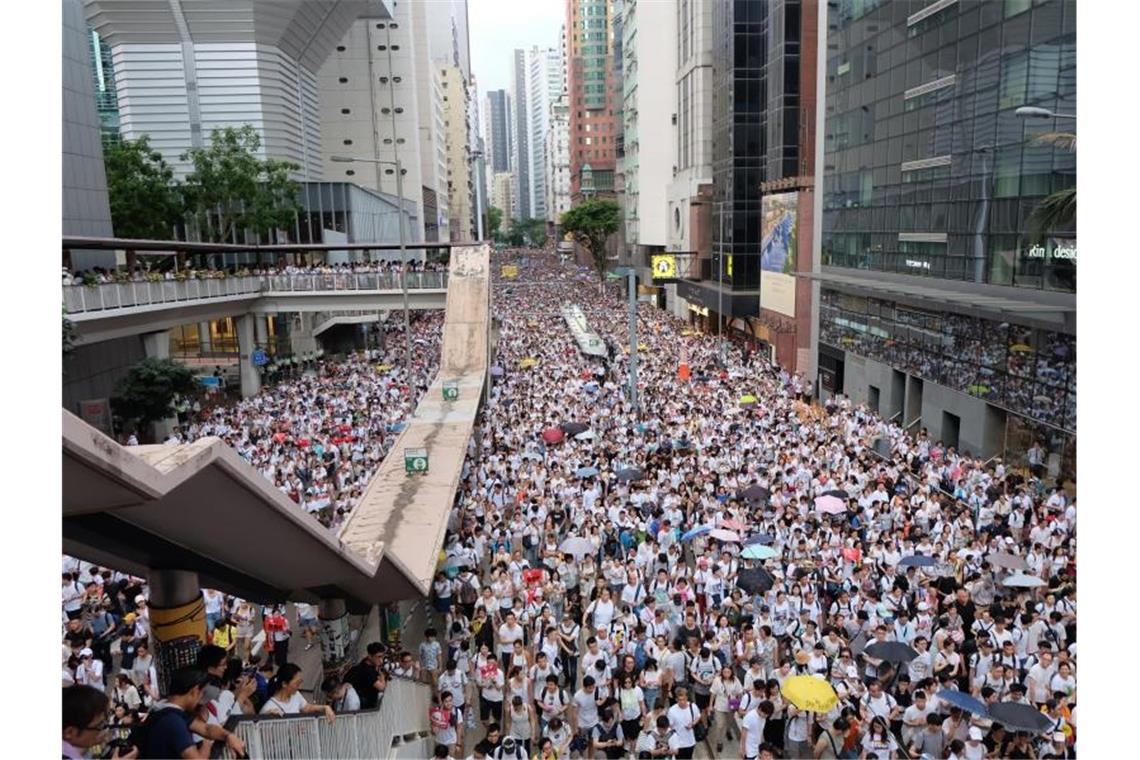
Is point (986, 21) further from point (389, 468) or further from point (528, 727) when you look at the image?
point (528, 727)

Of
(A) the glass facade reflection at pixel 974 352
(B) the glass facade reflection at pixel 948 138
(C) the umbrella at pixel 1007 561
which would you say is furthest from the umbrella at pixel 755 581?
(B) the glass facade reflection at pixel 948 138

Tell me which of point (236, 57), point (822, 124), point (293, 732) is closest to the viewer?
point (293, 732)

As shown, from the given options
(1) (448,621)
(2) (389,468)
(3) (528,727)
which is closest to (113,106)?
(2) (389,468)

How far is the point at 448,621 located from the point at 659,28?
59.4 meters

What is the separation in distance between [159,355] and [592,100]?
122 metres

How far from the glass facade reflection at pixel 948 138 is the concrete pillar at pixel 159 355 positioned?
2527 cm

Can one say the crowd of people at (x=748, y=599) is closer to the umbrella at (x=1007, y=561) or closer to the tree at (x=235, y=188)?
the umbrella at (x=1007, y=561)

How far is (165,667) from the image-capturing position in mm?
7125

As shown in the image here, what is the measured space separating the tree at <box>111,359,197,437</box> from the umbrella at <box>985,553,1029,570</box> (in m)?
23.8

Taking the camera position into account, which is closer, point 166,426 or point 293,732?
point 293,732

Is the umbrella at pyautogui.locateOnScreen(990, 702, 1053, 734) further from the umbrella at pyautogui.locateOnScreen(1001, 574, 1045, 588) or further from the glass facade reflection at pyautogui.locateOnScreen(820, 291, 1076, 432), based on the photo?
the glass facade reflection at pyautogui.locateOnScreen(820, 291, 1076, 432)

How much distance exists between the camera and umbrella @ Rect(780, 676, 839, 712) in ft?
27.5

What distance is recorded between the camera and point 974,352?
23438 millimetres

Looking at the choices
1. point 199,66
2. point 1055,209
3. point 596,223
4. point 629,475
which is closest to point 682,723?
point 629,475
